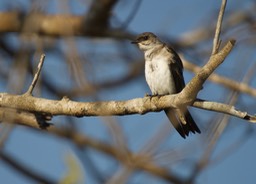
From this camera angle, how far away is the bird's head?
5611mm

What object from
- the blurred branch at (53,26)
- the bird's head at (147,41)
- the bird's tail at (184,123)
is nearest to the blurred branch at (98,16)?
the blurred branch at (53,26)

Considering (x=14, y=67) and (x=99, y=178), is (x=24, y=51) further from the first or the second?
(x=99, y=178)

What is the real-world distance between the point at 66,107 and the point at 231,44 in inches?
45.7

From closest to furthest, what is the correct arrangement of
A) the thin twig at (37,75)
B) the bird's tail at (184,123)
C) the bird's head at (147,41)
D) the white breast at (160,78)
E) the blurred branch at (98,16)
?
the thin twig at (37,75)
the bird's tail at (184,123)
the white breast at (160,78)
the bird's head at (147,41)
the blurred branch at (98,16)

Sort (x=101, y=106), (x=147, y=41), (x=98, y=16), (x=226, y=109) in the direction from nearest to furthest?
(x=226, y=109), (x=101, y=106), (x=147, y=41), (x=98, y=16)

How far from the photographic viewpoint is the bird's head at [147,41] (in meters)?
5.61

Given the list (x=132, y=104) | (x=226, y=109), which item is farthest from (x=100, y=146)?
(x=226, y=109)

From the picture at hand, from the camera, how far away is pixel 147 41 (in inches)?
227

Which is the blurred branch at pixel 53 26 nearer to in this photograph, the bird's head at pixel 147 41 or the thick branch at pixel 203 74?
the bird's head at pixel 147 41

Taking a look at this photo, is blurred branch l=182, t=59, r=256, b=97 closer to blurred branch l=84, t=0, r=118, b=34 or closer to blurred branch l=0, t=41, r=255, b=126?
blurred branch l=84, t=0, r=118, b=34

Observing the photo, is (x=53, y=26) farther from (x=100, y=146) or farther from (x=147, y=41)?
(x=147, y=41)

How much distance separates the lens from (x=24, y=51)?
272 cm

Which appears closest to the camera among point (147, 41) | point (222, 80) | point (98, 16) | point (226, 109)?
point (226, 109)

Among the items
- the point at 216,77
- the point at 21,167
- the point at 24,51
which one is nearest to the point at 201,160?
the point at 24,51
